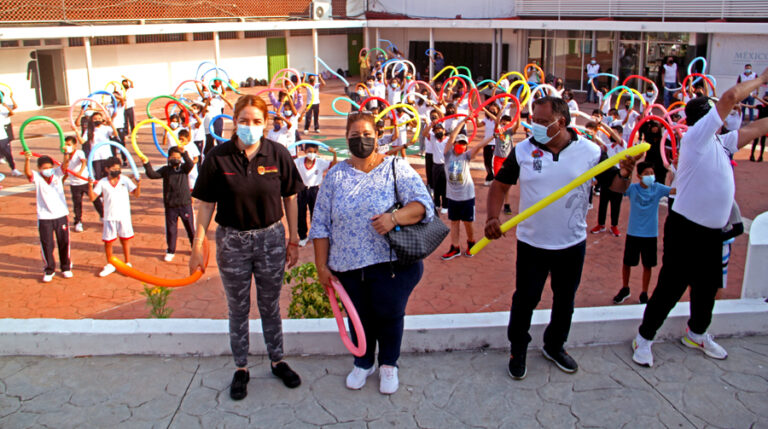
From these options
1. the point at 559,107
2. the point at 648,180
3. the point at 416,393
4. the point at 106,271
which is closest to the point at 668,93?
the point at 648,180

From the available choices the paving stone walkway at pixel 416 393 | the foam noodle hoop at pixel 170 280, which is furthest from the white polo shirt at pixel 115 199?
the foam noodle hoop at pixel 170 280

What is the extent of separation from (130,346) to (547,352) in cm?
261

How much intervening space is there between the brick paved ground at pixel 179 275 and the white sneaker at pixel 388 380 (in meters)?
3.02

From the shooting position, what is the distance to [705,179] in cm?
403

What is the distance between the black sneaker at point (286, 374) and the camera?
3951 mm

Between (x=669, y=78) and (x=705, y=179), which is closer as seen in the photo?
(x=705, y=179)

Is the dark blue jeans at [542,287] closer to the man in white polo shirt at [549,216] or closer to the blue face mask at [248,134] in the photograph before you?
the man in white polo shirt at [549,216]

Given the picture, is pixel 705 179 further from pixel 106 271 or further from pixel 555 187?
pixel 106 271

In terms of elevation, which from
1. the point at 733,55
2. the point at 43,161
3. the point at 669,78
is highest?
the point at 733,55

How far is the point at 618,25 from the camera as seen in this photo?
23.4 meters

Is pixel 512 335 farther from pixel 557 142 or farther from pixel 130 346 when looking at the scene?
pixel 130 346

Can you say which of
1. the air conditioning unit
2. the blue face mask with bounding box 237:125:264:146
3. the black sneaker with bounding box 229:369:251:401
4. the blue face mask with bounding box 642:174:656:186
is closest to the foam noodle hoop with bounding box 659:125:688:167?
the blue face mask with bounding box 642:174:656:186

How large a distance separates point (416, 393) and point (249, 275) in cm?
117

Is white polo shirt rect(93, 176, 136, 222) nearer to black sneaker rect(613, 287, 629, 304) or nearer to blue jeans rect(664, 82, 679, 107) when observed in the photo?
black sneaker rect(613, 287, 629, 304)
